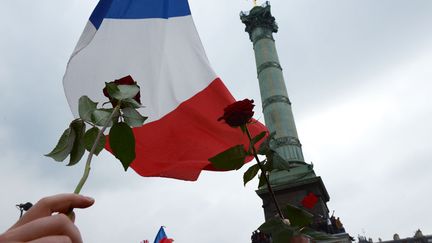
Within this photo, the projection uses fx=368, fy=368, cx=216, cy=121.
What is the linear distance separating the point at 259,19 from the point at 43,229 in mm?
18279

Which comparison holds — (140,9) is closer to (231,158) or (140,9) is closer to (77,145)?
(231,158)

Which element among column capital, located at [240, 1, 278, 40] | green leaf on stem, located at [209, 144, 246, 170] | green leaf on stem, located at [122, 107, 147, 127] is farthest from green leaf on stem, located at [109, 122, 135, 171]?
column capital, located at [240, 1, 278, 40]

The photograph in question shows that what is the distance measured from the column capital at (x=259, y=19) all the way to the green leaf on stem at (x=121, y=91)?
1774 centimetres

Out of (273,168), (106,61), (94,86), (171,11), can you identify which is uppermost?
(171,11)

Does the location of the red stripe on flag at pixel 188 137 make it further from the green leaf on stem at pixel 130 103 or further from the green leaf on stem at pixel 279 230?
the green leaf on stem at pixel 130 103

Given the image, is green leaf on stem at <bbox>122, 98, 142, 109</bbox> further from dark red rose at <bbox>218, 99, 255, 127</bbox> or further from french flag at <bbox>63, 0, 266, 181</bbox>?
french flag at <bbox>63, 0, 266, 181</bbox>

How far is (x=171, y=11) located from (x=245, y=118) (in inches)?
95.0

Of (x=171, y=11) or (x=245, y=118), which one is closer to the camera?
(x=245, y=118)

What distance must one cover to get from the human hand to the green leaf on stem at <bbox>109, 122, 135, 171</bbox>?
17cm

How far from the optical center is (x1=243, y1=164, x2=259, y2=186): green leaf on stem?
121 centimetres

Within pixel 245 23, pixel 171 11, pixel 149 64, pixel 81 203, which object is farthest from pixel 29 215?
pixel 245 23

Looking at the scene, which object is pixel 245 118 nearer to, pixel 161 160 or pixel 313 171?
pixel 161 160

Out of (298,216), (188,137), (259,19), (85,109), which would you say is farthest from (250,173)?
(259,19)

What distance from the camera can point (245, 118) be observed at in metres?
1.34
